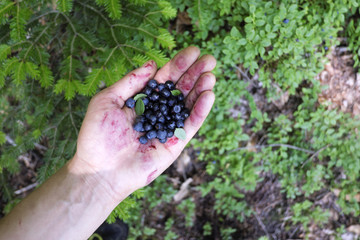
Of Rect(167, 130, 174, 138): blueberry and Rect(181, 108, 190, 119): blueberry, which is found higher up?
Rect(181, 108, 190, 119): blueberry

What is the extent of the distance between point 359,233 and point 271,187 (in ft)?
3.78

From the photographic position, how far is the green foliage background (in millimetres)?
1877

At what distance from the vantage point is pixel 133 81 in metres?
1.88

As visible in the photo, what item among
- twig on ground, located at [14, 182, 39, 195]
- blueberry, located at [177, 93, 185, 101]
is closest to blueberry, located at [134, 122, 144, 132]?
blueberry, located at [177, 93, 185, 101]

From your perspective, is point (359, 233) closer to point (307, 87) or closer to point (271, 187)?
point (271, 187)

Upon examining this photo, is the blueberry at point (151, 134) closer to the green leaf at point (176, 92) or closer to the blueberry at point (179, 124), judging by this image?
the blueberry at point (179, 124)

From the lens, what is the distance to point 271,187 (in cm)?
323

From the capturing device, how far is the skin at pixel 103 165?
162 centimetres

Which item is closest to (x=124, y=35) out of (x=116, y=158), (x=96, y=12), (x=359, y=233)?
(x=96, y=12)

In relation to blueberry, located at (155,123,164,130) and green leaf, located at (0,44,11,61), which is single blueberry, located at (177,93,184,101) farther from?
green leaf, located at (0,44,11,61)

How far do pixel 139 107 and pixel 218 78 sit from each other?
1.24 m

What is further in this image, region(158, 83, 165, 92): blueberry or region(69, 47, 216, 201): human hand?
region(158, 83, 165, 92): blueberry

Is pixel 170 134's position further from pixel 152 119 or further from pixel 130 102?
pixel 130 102

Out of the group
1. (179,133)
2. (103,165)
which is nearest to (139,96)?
(179,133)
